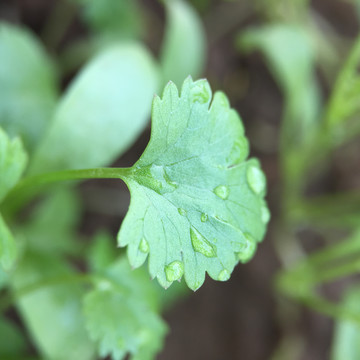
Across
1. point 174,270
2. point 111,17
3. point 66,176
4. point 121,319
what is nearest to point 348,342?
point 121,319

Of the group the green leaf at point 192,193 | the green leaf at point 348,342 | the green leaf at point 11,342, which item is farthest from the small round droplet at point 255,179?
the green leaf at point 348,342

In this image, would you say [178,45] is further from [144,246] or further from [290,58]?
[144,246]

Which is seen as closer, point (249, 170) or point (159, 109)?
point (159, 109)

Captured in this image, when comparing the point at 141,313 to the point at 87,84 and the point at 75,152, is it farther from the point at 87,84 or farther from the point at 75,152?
the point at 87,84

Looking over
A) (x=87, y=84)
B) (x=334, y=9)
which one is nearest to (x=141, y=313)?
(x=87, y=84)

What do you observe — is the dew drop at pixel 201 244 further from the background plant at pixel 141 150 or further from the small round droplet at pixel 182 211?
the background plant at pixel 141 150
